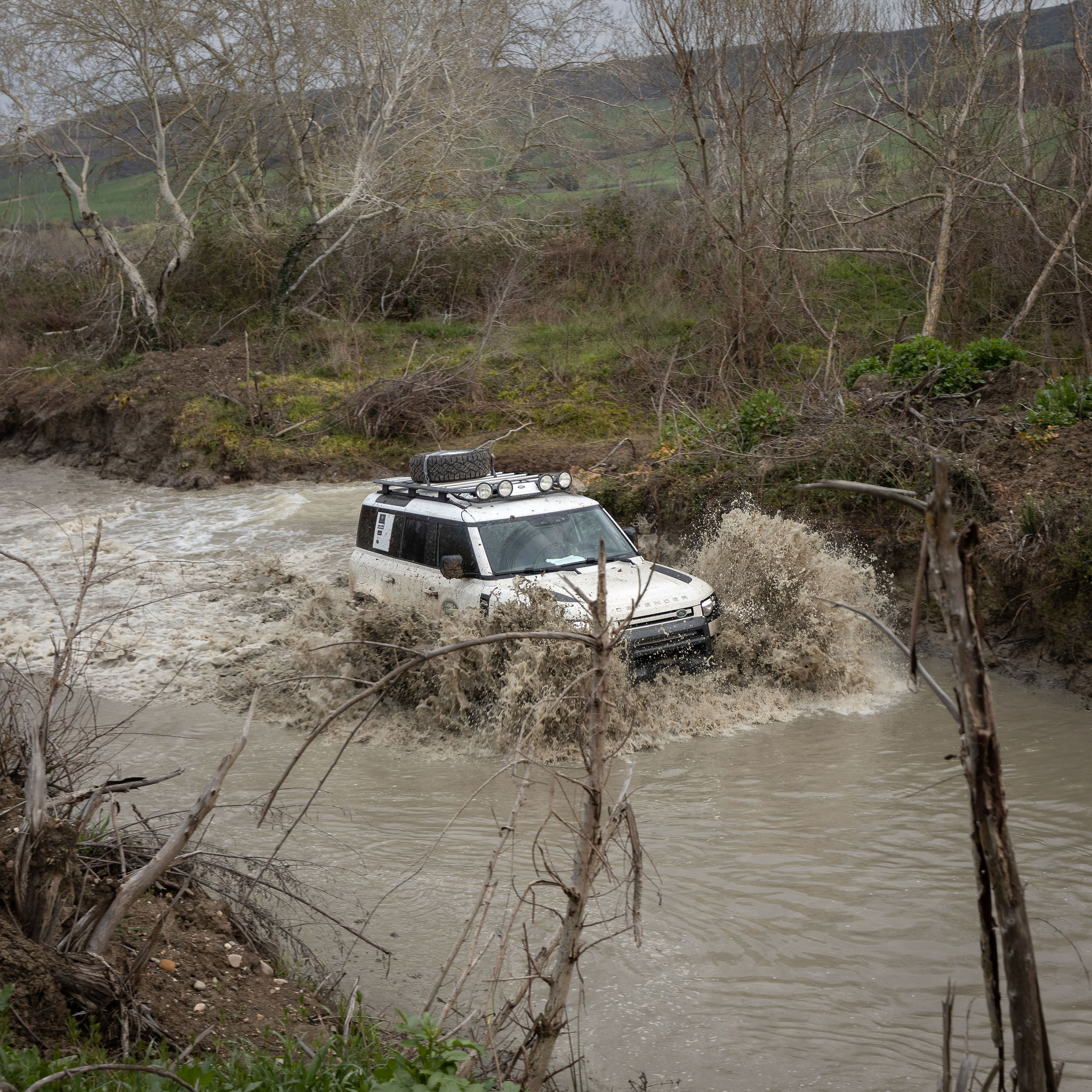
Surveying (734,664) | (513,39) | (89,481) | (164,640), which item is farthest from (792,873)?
(513,39)

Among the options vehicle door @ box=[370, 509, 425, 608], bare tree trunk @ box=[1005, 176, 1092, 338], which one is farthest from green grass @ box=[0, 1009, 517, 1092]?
bare tree trunk @ box=[1005, 176, 1092, 338]

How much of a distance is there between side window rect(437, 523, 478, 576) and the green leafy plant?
6.05 m

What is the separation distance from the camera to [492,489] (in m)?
9.72

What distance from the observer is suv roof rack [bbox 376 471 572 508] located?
9.70 meters

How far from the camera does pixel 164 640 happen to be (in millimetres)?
12109

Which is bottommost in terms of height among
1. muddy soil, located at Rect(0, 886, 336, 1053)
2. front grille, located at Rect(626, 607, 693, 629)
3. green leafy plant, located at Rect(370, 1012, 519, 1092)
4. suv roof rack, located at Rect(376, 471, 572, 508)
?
muddy soil, located at Rect(0, 886, 336, 1053)

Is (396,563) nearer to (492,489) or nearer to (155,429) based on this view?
(492,489)

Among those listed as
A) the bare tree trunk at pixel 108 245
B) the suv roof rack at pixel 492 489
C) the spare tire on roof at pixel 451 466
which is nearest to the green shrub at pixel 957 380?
the suv roof rack at pixel 492 489

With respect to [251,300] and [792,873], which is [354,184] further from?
[792,873]

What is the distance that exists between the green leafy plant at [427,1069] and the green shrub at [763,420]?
10742mm

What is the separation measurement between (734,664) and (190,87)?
2349cm

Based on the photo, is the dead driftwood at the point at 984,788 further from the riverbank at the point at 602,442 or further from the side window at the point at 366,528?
the side window at the point at 366,528

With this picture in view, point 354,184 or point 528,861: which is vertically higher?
point 354,184

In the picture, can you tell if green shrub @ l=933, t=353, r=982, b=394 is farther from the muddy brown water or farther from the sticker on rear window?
the sticker on rear window
